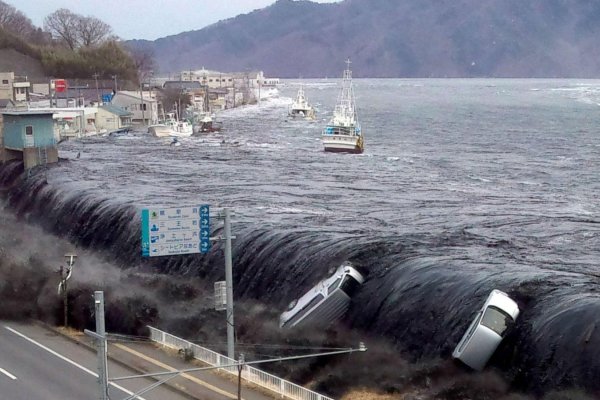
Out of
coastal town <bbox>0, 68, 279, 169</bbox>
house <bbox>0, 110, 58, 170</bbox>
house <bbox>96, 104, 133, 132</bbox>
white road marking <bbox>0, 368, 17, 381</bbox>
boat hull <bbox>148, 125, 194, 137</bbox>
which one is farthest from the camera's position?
house <bbox>96, 104, 133, 132</bbox>

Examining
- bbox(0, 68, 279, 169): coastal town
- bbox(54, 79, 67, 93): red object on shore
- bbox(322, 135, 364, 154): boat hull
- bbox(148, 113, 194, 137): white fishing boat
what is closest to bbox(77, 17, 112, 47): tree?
bbox(0, 68, 279, 169): coastal town

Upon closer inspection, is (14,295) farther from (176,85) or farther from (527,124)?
(176,85)

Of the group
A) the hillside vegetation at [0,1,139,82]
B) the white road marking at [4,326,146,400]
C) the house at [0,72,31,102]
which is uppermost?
the hillside vegetation at [0,1,139,82]

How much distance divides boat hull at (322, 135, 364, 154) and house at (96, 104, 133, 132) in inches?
803

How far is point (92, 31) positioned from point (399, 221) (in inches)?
4124

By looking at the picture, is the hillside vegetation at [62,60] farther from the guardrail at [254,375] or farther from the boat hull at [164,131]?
the guardrail at [254,375]

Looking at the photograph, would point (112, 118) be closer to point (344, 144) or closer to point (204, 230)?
point (344, 144)

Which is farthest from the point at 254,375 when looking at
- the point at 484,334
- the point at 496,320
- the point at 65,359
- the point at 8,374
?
the point at 496,320

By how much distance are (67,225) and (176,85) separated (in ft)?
274

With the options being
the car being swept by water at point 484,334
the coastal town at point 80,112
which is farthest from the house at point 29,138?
the car being swept by water at point 484,334

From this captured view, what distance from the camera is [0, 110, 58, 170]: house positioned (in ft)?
139

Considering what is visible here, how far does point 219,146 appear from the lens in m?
61.3

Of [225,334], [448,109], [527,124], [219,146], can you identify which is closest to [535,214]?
[225,334]

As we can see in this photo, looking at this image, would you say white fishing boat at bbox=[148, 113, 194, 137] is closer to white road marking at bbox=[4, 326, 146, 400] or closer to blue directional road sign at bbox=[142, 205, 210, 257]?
white road marking at bbox=[4, 326, 146, 400]
